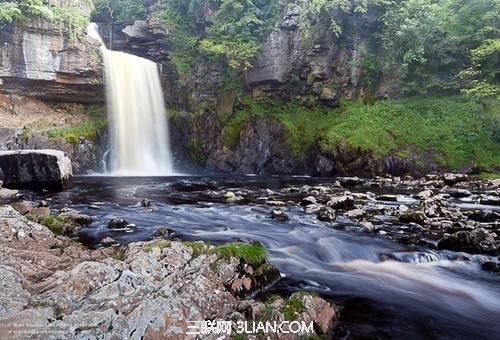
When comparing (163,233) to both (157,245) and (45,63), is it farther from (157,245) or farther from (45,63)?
(45,63)

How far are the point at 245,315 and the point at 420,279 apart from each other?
11.3 ft

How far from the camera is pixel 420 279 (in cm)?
549

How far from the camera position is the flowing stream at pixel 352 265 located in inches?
165

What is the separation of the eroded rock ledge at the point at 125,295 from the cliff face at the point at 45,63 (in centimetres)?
1986

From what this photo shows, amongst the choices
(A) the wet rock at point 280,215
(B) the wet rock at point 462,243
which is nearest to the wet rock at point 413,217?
(B) the wet rock at point 462,243

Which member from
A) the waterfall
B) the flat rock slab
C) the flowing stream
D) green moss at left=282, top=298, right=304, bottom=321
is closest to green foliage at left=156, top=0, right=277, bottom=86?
the waterfall

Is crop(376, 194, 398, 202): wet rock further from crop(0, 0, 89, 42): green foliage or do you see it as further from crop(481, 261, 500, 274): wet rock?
crop(0, 0, 89, 42): green foliage

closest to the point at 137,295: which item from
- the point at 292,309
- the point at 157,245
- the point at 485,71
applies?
the point at 157,245

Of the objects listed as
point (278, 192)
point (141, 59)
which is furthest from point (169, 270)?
point (141, 59)

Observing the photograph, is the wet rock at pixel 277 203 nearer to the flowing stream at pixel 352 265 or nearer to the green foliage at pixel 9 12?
the flowing stream at pixel 352 265

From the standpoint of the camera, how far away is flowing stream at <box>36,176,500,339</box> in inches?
165

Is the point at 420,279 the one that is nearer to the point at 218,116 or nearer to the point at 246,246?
the point at 246,246

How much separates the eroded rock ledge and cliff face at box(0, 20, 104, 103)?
19.9 meters

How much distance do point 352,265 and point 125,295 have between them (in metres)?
4.19
